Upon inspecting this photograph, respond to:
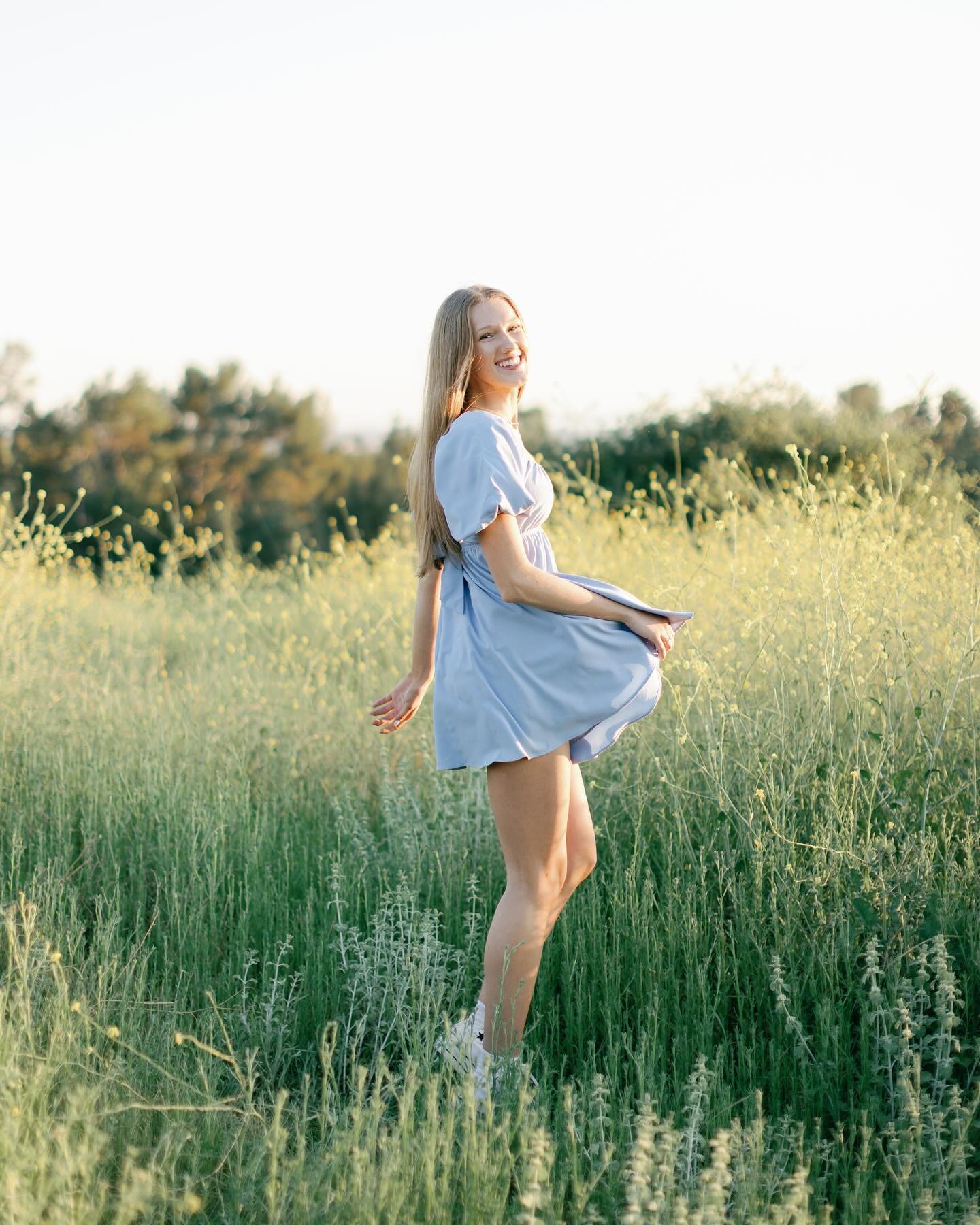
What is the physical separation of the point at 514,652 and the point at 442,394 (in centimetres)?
67

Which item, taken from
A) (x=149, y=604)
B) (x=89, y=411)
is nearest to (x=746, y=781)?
(x=149, y=604)

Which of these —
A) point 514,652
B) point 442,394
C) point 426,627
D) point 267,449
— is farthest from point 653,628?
point 267,449

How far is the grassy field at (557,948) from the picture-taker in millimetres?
2236

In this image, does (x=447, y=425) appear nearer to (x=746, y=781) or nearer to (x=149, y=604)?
(x=746, y=781)

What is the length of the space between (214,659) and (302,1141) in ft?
17.6

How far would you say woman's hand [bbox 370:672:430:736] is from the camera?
124 inches

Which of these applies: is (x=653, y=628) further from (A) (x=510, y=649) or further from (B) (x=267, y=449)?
(B) (x=267, y=449)

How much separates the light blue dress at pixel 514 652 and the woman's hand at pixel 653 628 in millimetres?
17

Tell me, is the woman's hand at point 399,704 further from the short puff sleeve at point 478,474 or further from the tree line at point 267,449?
the tree line at point 267,449

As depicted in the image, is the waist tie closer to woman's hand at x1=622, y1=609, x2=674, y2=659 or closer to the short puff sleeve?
the short puff sleeve

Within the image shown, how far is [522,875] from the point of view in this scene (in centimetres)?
278

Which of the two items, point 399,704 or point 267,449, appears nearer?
point 399,704

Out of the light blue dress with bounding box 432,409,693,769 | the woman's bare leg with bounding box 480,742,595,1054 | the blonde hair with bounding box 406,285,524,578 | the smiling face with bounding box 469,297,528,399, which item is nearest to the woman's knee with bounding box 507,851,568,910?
the woman's bare leg with bounding box 480,742,595,1054

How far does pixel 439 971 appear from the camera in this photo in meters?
3.12
